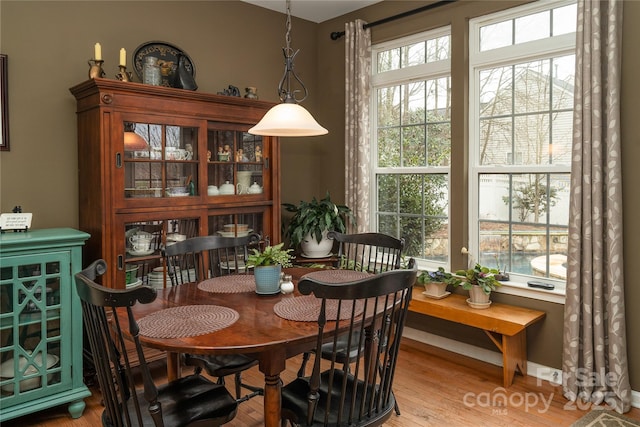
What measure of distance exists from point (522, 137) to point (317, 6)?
2.12 m

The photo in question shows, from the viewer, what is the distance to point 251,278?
263 cm

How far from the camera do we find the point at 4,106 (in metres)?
2.93

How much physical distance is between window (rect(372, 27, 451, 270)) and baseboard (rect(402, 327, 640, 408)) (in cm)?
63

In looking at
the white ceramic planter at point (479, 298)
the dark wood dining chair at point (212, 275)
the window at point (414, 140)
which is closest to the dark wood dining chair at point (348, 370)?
the dark wood dining chair at point (212, 275)

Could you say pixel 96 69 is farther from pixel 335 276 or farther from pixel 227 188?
pixel 335 276

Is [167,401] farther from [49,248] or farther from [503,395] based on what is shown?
[503,395]

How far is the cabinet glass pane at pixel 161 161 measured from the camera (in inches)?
121

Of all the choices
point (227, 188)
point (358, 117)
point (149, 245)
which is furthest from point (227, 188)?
point (358, 117)

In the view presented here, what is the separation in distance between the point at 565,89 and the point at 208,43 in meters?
2.68

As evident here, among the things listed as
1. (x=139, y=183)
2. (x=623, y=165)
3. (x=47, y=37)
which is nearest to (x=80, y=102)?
(x=47, y=37)

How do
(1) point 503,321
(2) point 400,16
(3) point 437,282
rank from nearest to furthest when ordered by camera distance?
(1) point 503,321 → (3) point 437,282 → (2) point 400,16

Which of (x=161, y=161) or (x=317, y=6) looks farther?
(x=317, y=6)

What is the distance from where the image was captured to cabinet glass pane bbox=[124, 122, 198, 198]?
→ 3.08m

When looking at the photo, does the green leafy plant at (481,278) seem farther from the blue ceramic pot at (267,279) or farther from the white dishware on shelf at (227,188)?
the white dishware on shelf at (227,188)
